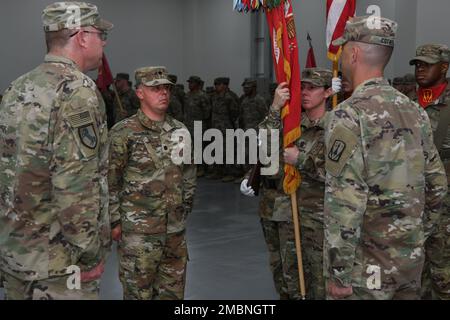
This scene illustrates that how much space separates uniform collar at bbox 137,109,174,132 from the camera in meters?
3.25

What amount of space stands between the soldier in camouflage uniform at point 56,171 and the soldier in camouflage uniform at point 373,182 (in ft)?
2.92

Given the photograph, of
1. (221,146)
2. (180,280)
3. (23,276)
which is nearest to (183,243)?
(180,280)

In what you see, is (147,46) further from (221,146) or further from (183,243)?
(183,243)

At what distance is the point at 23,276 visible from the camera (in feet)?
6.84

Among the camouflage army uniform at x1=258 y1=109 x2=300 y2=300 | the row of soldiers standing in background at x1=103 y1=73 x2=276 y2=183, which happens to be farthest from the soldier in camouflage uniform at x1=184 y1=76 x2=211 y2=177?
the camouflage army uniform at x1=258 y1=109 x2=300 y2=300

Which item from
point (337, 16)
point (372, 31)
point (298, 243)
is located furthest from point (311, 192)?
point (372, 31)

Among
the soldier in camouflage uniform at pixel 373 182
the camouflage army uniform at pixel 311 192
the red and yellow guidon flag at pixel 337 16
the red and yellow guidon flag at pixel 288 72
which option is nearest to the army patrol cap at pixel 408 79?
the red and yellow guidon flag at pixel 337 16

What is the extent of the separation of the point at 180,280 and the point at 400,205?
1.65 m

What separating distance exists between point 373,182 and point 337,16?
159cm

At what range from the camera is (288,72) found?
3.12 meters

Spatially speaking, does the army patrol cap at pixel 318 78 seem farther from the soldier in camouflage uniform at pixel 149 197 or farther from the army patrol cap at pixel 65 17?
the army patrol cap at pixel 65 17

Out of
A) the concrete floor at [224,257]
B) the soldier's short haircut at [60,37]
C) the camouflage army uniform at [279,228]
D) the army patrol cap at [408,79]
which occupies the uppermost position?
the soldier's short haircut at [60,37]

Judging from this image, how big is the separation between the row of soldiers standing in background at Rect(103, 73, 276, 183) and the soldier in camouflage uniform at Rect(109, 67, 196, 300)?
6.10m

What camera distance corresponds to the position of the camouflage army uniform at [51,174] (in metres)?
1.98
